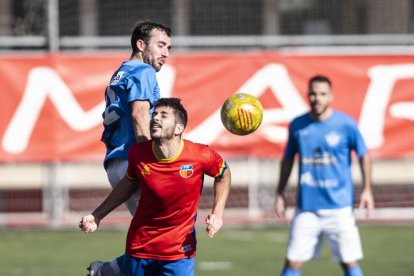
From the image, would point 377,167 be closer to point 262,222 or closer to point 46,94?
point 262,222

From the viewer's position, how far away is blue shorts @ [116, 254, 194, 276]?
767 cm

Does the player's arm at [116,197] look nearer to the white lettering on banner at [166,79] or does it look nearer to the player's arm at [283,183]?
the player's arm at [283,183]

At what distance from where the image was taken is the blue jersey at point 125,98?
7.82m

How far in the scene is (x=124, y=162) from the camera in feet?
26.5

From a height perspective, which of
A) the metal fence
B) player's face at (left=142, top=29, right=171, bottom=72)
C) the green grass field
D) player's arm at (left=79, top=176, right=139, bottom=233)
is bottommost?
the green grass field

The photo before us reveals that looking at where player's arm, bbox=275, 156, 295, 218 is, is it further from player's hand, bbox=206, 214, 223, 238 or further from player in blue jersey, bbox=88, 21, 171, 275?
player's hand, bbox=206, 214, 223, 238

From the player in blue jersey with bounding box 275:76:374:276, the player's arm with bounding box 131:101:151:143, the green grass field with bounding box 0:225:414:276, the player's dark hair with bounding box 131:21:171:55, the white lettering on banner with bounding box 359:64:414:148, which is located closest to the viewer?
the player's arm with bounding box 131:101:151:143

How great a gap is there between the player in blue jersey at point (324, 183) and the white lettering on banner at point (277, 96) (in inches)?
231

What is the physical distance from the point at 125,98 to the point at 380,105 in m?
9.45

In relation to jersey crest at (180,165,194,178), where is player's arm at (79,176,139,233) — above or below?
below

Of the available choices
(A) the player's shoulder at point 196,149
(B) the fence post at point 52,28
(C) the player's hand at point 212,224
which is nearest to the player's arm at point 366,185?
(A) the player's shoulder at point 196,149

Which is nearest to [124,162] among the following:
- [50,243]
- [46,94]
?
[50,243]

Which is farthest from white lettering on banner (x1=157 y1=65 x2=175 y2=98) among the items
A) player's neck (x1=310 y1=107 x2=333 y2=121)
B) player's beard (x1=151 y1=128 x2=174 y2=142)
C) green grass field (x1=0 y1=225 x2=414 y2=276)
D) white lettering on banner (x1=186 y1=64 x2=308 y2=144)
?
player's beard (x1=151 y1=128 x2=174 y2=142)

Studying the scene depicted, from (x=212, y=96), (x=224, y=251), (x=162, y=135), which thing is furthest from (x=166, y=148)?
(x=212, y=96)
